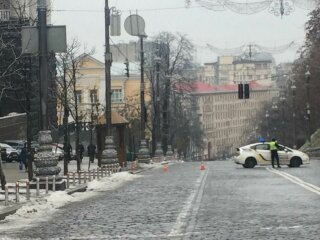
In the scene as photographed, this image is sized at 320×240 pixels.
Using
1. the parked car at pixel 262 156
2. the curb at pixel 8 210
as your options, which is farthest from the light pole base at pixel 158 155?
the curb at pixel 8 210

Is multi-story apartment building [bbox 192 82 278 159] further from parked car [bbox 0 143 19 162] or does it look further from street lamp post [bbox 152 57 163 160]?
parked car [bbox 0 143 19 162]

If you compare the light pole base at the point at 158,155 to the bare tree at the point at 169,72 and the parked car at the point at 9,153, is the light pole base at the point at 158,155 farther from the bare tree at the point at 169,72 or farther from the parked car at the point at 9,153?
the parked car at the point at 9,153

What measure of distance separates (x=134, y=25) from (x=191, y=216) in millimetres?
29697

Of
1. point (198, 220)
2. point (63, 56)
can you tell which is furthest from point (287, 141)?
Result: point (198, 220)

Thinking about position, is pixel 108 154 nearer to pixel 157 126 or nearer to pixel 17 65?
pixel 17 65

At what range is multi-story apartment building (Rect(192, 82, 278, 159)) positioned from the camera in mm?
148250

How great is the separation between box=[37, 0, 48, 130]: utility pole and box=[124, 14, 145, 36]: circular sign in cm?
2183

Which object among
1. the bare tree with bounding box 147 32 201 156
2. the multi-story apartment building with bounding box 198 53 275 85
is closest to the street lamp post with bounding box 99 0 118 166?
A: the bare tree with bounding box 147 32 201 156

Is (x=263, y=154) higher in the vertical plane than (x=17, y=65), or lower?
lower

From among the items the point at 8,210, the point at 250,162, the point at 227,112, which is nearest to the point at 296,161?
the point at 250,162

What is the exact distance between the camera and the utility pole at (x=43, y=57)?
65.0ft

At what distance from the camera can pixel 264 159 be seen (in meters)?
37.1

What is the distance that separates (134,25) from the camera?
41938 mm

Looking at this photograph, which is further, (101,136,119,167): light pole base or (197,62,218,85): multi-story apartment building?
(197,62,218,85): multi-story apartment building
